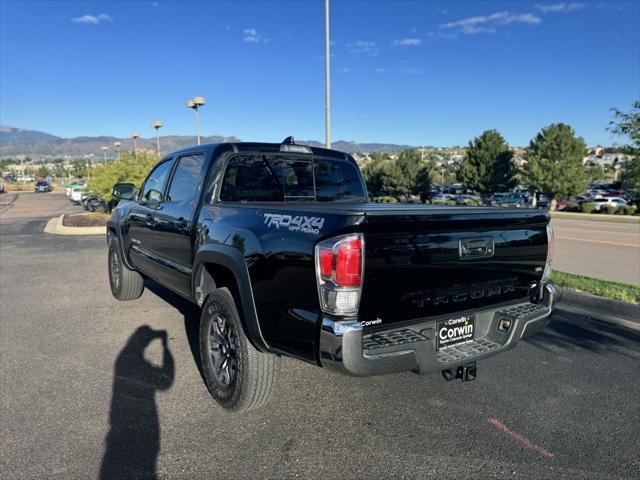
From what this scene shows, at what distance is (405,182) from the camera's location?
53.2 m

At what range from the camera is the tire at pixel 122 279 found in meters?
6.20

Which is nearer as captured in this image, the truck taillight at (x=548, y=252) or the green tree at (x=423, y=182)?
the truck taillight at (x=548, y=252)

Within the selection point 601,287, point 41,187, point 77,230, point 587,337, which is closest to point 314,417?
point 587,337

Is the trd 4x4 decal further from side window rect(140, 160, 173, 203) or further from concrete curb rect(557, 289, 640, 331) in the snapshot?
concrete curb rect(557, 289, 640, 331)

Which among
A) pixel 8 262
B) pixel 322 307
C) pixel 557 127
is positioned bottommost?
pixel 8 262

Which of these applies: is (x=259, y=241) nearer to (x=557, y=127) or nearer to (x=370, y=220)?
(x=370, y=220)

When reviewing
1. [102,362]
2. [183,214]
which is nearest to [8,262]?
[102,362]

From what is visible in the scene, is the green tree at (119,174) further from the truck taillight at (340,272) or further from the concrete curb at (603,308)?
the truck taillight at (340,272)

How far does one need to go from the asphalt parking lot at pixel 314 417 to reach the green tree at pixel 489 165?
46265mm

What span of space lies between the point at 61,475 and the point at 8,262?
877 cm

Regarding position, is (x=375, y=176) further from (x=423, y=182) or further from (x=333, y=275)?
(x=333, y=275)

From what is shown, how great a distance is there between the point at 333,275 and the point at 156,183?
3.37m

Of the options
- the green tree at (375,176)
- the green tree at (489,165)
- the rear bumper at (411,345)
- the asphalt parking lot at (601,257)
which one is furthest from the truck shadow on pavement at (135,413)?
the green tree at (375,176)

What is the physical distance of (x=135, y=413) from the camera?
10.8 feet
